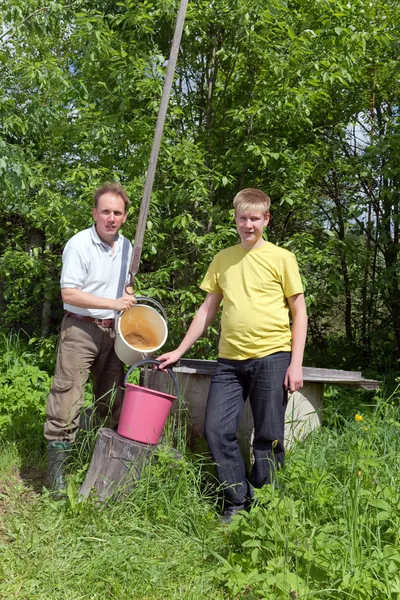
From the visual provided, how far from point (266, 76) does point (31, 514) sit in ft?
12.0

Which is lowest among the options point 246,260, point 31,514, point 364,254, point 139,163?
point 31,514

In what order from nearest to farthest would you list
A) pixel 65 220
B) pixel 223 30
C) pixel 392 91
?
pixel 65 220, pixel 223 30, pixel 392 91

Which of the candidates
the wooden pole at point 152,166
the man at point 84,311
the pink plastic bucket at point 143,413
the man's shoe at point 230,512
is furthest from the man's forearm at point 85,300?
the man's shoe at point 230,512

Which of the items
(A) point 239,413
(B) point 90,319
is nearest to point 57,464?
(B) point 90,319

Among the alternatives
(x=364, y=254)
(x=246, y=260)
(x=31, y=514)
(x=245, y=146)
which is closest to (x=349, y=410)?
(x=364, y=254)

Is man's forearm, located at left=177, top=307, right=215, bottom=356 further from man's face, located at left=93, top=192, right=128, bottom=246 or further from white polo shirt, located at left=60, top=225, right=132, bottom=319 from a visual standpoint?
man's face, located at left=93, top=192, right=128, bottom=246

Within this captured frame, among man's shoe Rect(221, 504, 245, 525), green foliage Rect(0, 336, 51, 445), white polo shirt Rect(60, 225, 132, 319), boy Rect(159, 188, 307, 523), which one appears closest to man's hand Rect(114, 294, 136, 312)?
white polo shirt Rect(60, 225, 132, 319)

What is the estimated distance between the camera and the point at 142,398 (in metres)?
3.06

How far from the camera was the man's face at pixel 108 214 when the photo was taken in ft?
10.7

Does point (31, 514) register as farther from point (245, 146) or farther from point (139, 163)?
point (245, 146)

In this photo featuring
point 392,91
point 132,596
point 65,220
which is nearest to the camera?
point 132,596

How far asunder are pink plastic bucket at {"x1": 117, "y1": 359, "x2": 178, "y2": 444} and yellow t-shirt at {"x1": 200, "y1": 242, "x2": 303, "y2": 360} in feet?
1.25

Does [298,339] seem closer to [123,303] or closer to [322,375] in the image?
[123,303]

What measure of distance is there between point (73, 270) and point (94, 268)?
0.40ft
